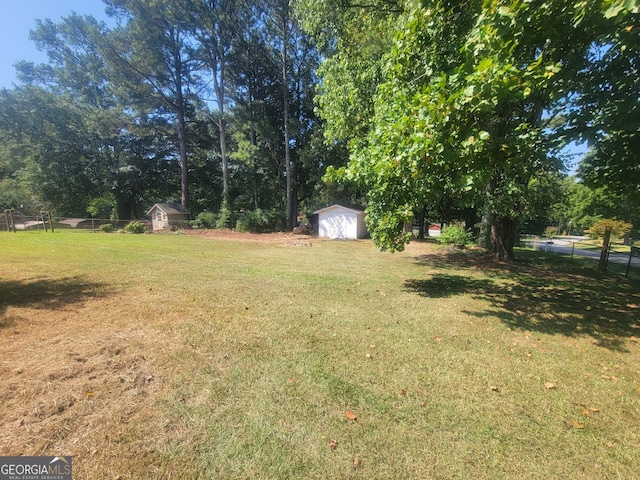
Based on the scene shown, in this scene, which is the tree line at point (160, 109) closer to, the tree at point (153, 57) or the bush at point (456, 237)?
the tree at point (153, 57)

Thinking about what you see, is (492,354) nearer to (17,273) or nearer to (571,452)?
(571,452)

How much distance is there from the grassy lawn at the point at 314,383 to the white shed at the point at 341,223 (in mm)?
16490

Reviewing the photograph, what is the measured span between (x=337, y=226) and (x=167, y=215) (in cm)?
1663

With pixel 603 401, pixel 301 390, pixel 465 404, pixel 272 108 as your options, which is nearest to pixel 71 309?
pixel 301 390

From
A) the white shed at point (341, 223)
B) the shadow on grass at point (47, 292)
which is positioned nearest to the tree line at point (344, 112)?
the white shed at point (341, 223)

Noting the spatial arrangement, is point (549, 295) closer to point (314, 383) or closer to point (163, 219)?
point (314, 383)

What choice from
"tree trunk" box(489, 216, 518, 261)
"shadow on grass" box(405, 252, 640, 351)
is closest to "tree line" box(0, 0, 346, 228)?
"tree trunk" box(489, 216, 518, 261)

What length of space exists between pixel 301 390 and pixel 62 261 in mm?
9679

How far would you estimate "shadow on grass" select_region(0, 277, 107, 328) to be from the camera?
4.89 meters

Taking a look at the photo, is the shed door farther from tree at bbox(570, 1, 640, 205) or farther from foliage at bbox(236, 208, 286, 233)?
tree at bbox(570, 1, 640, 205)

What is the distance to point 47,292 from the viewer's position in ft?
18.2

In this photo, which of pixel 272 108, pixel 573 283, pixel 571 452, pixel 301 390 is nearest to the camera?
pixel 571 452

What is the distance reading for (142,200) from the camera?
37.7m

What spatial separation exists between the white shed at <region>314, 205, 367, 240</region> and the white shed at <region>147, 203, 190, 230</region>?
13596mm
